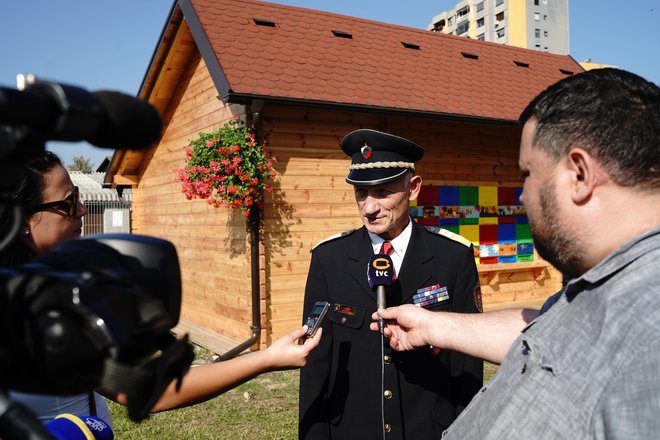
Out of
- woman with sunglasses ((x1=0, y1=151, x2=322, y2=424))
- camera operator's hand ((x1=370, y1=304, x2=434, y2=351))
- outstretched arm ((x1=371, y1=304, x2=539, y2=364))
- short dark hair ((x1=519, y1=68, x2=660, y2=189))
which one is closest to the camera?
short dark hair ((x1=519, y1=68, x2=660, y2=189))

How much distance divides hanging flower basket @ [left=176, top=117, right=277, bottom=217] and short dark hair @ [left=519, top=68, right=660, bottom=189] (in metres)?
5.78

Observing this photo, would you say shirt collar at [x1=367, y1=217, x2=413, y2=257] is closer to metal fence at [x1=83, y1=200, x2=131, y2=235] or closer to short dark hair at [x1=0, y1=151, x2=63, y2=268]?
short dark hair at [x1=0, y1=151, x2=63, y2=268]

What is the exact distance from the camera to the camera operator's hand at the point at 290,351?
Result: 7.31 ft

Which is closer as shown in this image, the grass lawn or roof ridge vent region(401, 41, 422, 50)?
the grass lawn

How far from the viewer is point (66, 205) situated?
2324 mm

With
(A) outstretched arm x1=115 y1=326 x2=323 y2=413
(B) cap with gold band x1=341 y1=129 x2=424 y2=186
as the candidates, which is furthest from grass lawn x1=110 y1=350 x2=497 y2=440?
(A) outstretched arm x1=115 y1=326 x2=323 y2=413

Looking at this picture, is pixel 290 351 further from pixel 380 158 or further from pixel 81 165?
pixel 81 165

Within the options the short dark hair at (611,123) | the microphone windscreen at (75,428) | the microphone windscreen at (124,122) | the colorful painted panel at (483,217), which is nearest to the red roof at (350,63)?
the colorful painted panel at (483,217)

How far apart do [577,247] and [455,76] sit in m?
9.29

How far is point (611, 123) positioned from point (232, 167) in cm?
593

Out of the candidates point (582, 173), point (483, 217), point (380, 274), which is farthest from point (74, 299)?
point (483, 217)

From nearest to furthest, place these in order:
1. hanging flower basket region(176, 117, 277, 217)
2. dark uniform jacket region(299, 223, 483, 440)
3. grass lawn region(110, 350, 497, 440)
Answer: dark uniform jacket region(299, 223, 483, 440) < grass lawn region(110, 350, 497, 440) < hanging flower basket region(176, 117, 277, 217)

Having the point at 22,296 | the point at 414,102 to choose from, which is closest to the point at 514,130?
the point at 414,102

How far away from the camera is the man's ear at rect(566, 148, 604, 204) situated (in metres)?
1.40
